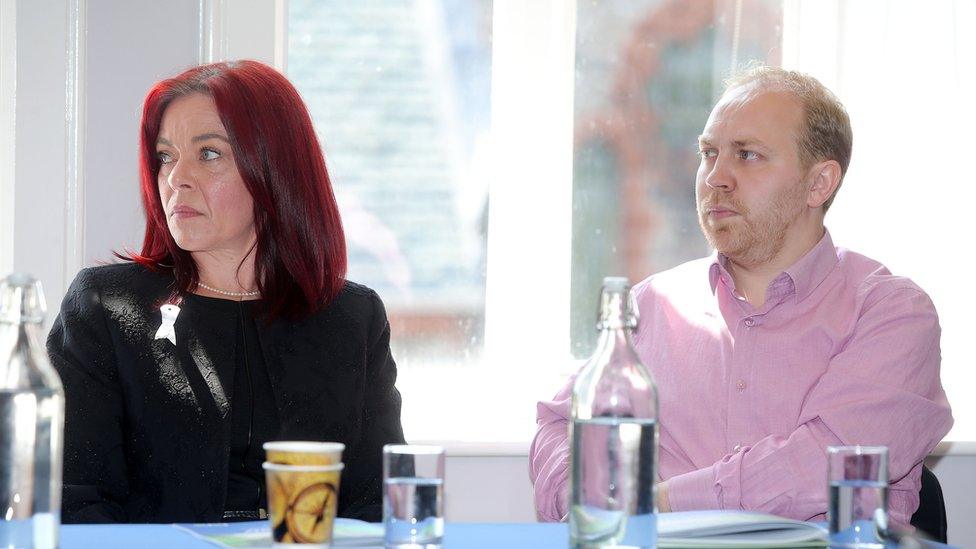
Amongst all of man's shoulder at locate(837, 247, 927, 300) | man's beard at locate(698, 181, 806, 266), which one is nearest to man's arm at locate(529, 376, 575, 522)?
man's beard at locate(698, 181, 806, 266)

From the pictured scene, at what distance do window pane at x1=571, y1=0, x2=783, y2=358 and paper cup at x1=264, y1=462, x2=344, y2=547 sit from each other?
212cm

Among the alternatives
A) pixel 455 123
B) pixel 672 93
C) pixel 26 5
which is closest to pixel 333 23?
pixel 455 123

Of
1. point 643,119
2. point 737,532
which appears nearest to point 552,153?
point 643,119

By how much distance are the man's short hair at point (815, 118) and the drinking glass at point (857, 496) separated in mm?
1301

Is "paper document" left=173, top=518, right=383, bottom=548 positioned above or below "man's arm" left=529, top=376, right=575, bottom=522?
above

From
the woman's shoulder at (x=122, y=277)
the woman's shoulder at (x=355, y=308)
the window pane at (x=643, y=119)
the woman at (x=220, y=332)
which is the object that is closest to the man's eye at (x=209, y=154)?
the woman at (x=220, y=332)

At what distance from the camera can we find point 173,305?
6.68 feet

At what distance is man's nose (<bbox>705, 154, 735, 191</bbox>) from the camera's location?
2273 millimetres

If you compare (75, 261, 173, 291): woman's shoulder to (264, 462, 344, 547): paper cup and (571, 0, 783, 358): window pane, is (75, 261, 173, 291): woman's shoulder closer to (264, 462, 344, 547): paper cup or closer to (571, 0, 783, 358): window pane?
(264, 462, 344, 547): paper cup

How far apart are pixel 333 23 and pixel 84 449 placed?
1.50 meters

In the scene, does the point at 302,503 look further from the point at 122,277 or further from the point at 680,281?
the point at 680,281

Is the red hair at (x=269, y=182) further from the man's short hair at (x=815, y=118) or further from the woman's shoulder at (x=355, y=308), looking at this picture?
the man's short hair at (x=815, y=118)

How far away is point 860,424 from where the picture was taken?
1945mm

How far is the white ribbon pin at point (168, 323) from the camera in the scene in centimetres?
200
